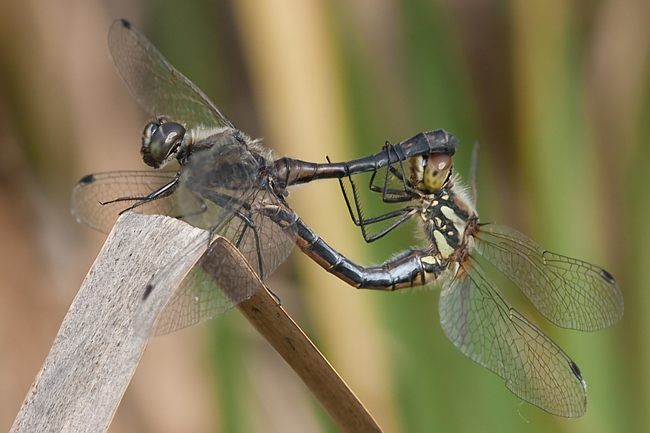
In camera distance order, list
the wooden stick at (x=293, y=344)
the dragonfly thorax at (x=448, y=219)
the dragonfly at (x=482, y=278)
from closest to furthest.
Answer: the wooden stick at (x=293, y=344)
the dragonfly at (x=482, y=278)
the dragonfly thorax at (x=448, y=219)

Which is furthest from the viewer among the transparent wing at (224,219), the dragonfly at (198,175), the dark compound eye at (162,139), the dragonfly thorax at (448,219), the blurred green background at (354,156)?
the dragonfly thorax at (448,219)

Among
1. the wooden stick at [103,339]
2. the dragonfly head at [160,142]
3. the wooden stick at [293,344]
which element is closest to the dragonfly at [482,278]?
the dragonfly head at [160,142]

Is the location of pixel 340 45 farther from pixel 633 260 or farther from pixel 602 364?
pixel 602 364

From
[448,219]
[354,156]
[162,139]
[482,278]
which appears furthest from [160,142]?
[482,278]

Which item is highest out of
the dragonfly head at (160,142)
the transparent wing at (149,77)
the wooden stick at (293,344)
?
the transparent wing at (149,77)

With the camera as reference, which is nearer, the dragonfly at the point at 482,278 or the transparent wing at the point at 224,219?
the transparent wing at the point at 224,219

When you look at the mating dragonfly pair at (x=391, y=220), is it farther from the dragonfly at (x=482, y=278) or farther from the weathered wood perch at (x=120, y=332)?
the weathered wood perch at (x=120, y=332)

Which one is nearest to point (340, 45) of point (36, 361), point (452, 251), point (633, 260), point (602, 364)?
point (452, 251)
